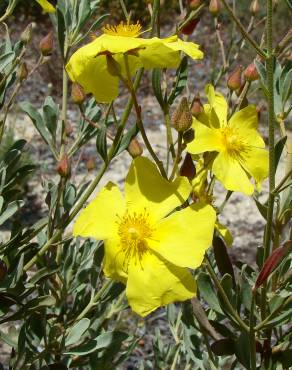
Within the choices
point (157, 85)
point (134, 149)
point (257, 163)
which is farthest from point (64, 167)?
point (257, 163)

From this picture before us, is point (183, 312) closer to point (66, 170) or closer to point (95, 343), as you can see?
point (95, 343)

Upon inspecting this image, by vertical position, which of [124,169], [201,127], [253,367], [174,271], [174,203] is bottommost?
[253,367]

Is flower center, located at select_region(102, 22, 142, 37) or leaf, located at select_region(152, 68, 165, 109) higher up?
flower center, located at select_region(102, 22, 142, 37)

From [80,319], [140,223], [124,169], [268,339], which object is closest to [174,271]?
[140,223]

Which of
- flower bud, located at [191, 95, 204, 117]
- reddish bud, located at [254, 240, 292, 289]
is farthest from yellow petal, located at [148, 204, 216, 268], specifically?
flower bud, located at [191, 95, 204, 117]

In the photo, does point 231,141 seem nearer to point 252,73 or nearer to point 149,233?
point 252,73

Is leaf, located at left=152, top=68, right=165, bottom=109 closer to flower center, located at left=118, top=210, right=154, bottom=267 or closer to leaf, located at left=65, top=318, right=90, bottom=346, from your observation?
flower center, located at left=118, top=210, right=154, bottom=267
